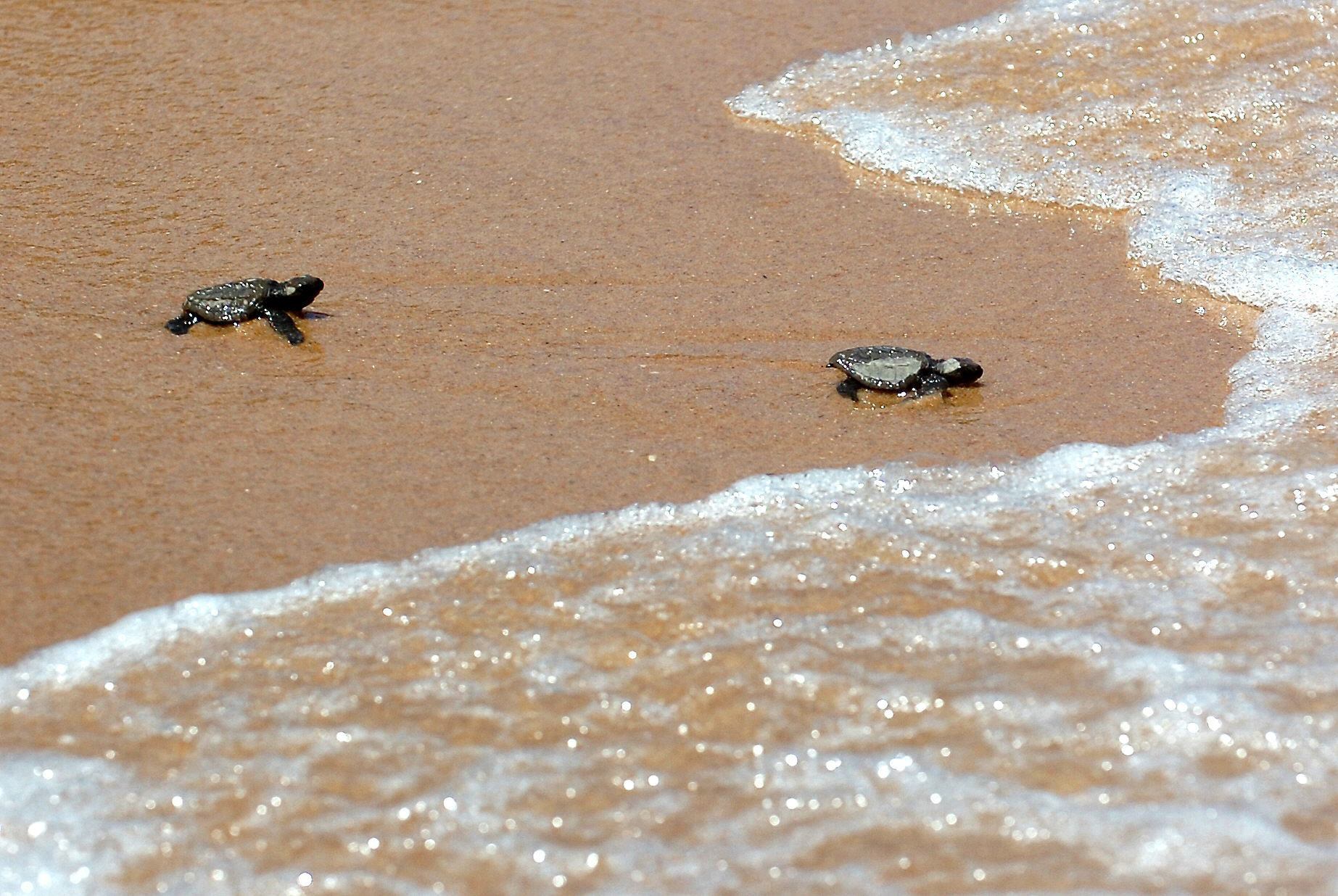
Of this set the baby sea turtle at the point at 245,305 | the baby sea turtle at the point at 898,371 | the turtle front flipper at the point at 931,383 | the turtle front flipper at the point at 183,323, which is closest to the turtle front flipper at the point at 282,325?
the baby sea turtle at the point at 245,305

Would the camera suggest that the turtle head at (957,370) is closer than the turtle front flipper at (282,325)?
Yes

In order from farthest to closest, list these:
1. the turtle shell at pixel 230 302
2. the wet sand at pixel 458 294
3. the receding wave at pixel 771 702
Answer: the turtle shell at pixel 230 302 → the wet sand at pixel 458 294 → the receding wave at pixel 771 702

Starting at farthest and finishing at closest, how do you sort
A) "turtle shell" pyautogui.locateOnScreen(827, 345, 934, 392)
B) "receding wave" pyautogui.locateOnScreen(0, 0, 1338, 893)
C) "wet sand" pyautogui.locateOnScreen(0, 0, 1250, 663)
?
"turtle shell" pyautogui.locateOnScreen(827, 345, 934, 392) < "wet sand" pyautogui.locateOnScreen(0, 0, 1250, 663) < "receding wave" pyautogui.locateOnScreen(0, 0, 1338, 893)

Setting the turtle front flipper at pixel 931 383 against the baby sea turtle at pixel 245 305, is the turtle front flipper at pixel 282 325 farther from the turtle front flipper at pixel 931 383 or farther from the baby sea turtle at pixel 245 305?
the turtle front flipper at pixel 931 383

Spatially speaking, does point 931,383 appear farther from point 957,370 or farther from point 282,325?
point 282,325

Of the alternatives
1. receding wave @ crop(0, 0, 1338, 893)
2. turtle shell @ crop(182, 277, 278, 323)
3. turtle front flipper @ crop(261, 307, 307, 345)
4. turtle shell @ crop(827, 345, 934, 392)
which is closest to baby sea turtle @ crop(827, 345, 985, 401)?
turtle shell @ crop(827, 345, 934, 392)

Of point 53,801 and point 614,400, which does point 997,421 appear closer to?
point 614,400

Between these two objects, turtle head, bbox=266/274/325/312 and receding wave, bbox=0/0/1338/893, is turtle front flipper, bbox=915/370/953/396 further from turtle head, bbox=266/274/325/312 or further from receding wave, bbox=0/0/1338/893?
turtle head, bbox=266/274/325/312
